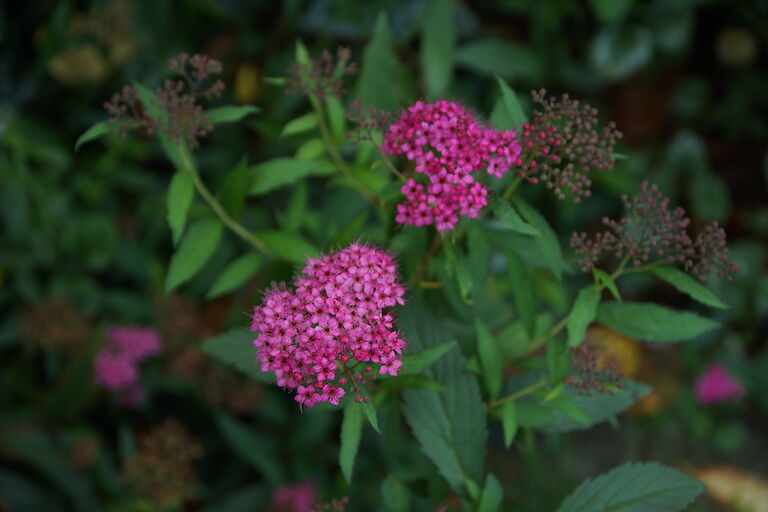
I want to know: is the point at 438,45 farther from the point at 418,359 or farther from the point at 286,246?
the point at 418,359

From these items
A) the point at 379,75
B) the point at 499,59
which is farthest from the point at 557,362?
the point at 499,59

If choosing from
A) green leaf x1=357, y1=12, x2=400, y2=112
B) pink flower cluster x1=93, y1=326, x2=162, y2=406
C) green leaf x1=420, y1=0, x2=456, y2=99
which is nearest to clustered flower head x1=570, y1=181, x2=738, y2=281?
green leaf x1=357, y1=12, x2=400, y2=112

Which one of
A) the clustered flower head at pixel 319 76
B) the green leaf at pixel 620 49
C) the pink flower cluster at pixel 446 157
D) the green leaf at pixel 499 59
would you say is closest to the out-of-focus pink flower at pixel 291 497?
the clustered flower head at pixel 319 76

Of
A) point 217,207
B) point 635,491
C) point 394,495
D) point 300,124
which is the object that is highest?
point 300,124

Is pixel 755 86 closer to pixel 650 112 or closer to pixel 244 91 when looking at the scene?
pixel 650 112

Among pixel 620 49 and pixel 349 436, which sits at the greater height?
pixel 620 49

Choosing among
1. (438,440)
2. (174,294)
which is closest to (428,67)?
(174,294)
